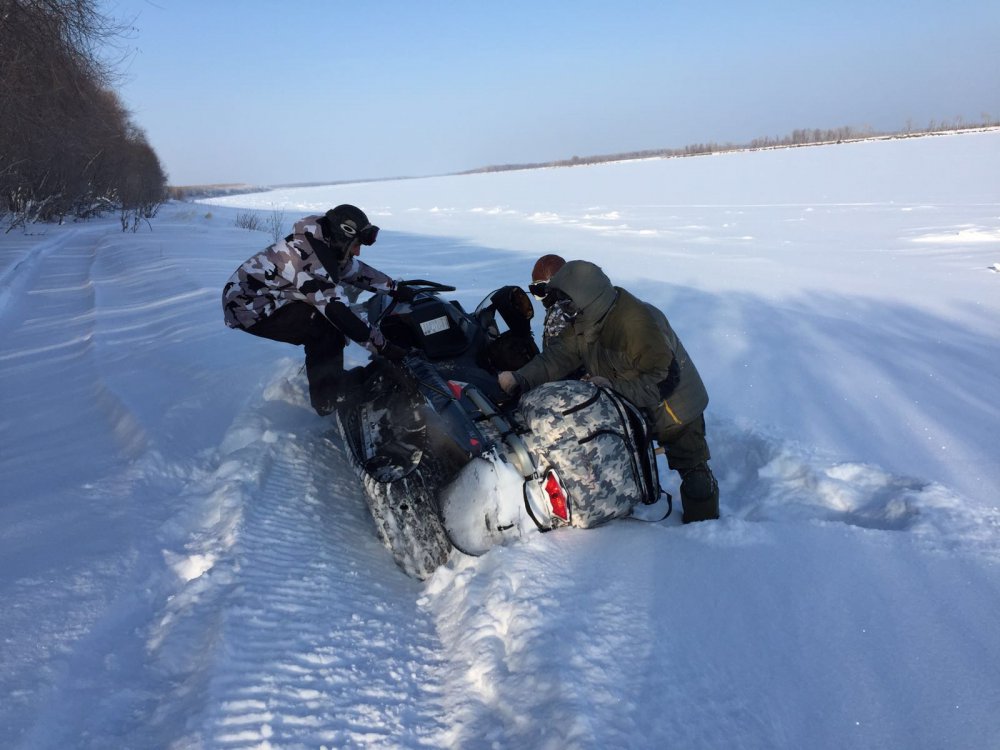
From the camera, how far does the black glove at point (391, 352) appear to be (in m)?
3.23

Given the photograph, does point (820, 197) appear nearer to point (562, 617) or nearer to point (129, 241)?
point (129, 241)

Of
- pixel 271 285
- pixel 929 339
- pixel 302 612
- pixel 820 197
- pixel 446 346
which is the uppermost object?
pixel 820 197

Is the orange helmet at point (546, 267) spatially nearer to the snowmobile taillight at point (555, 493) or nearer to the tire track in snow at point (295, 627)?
the snowmobile taillight at point (555, 493)

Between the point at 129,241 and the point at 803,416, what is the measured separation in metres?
15.5

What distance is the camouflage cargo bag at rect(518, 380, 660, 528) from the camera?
250 centimetres

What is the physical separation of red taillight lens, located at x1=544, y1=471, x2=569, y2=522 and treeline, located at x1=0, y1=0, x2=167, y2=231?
1058 cm

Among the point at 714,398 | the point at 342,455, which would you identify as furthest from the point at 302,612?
the point at 714,398

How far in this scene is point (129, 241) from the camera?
1485 centimetres

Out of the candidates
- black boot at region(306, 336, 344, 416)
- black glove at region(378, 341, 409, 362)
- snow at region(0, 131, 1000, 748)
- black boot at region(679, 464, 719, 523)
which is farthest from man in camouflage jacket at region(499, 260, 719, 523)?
black boot at region(306, 336, 344, 416)

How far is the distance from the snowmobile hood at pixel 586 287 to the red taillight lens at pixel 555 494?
0.85m

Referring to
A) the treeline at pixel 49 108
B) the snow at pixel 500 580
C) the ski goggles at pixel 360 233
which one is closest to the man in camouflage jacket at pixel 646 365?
the snow at pixel 500 580

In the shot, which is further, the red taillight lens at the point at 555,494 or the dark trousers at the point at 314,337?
the dark trousers at the point at 314,337

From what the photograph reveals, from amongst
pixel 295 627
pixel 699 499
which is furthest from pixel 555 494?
pixel 295 627

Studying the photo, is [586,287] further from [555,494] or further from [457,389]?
[555,494]
